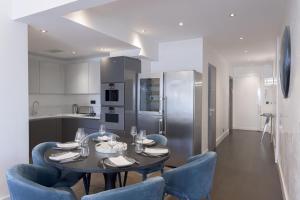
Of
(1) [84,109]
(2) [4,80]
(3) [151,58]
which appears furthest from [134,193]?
(1) [84,109]

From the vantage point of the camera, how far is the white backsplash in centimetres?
580

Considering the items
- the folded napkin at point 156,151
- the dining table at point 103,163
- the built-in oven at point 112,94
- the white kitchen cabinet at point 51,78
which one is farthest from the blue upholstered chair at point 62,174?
the white kitchen cabinet at point 51,78

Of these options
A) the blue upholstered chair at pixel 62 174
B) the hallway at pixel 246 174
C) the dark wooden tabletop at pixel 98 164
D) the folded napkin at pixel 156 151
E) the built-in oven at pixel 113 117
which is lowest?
the hallway at pixel 246 174

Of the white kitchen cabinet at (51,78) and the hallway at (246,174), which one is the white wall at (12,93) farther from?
the white kitchen cabinet at (51,78)

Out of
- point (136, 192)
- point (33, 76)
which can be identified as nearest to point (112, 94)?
point (33, 76)

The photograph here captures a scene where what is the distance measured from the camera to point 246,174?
3795mm

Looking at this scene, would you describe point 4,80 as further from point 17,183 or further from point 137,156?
point 137,156

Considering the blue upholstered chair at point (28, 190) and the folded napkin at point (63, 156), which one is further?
the folded napkin at point (63, 156)

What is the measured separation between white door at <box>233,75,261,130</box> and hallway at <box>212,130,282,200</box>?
2763 millimetres

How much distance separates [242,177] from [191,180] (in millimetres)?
2100

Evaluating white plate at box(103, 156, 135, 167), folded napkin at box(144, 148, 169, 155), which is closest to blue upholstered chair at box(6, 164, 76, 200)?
white plate at box(103, 156, 135, 167)

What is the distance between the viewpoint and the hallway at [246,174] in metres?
3.04

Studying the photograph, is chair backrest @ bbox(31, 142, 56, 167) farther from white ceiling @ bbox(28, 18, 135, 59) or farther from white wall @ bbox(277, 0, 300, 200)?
white wall @ bbox(277, 0, 300, 200)

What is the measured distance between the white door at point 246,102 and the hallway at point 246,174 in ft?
9.06
